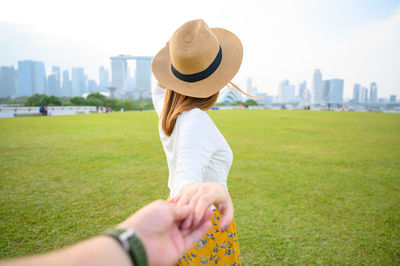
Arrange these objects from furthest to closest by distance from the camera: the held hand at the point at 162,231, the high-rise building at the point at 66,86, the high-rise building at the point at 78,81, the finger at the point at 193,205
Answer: the high-rise building at the point at 78,81 < the high-rise building at the point at 66,86 < the finger at the point at 193,205 < the held hand at the point at 162,231

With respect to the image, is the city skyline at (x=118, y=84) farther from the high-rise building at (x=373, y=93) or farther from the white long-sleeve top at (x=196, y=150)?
the white long-sleeve top at (x=196, y=150)

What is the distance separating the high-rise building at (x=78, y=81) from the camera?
133 meters

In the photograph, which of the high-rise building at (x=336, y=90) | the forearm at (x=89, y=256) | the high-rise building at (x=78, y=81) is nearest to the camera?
the forearm at (x=89, y=256)

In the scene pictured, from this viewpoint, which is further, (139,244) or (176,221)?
(176,221)

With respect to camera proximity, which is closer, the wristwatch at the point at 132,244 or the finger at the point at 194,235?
the wristwatch at the point at 132,244

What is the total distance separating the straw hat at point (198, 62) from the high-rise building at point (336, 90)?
110023 millimetres

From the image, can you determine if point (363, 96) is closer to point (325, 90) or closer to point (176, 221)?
point (325, 90)

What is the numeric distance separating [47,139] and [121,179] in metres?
6.58

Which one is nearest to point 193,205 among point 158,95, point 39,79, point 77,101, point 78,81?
point 158,95

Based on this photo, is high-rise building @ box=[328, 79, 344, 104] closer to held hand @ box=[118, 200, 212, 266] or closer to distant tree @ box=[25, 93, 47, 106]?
distant tree @ box=[25, 93, 47, 106]

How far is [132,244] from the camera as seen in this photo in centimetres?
45

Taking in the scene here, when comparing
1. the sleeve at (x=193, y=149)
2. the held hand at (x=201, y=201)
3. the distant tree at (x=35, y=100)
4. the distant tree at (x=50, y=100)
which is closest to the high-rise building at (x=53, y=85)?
the distant tree at (x=35, y=100)

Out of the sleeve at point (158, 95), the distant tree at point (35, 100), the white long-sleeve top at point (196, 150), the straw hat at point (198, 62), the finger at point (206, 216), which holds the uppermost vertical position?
the distant tree at point (35, 100)

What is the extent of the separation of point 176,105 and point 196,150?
1.29ft
